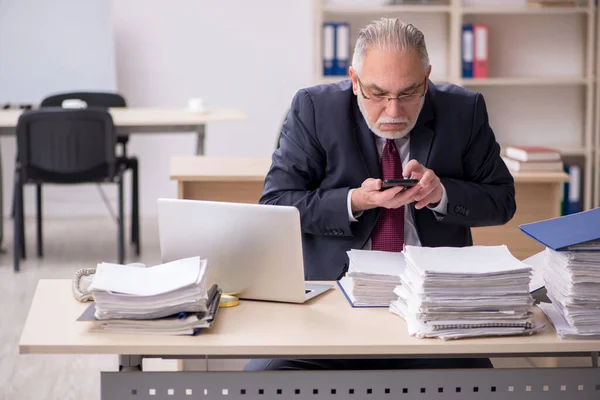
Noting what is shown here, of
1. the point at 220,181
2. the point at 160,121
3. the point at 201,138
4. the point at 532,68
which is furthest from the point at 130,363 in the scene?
the point at 532,68

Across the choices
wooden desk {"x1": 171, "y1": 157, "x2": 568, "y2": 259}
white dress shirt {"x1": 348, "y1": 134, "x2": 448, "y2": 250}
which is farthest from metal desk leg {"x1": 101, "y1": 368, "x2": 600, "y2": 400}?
wooden desk {"x1": 171, "y1": 157, "x2": 568, "y2": 259}

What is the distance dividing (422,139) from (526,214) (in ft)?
5.23

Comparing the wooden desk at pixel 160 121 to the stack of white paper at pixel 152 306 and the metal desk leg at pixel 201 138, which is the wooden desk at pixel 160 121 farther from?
the stack of white paper at pixel 152 306

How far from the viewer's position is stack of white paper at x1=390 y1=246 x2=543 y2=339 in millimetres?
1685

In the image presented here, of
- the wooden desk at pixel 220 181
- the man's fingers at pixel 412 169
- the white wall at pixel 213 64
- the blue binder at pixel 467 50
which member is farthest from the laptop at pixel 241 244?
the white wall at pixel 213 64

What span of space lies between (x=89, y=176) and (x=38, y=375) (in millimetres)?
1717

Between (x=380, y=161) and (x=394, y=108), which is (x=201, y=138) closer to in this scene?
(x=380, y=161)

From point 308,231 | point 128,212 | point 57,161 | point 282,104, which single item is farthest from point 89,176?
point 308,231

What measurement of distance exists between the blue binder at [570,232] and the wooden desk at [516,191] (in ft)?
5.93

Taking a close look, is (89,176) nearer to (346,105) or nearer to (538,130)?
(346,105)

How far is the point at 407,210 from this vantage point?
2.30 meters

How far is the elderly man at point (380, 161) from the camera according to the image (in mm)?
2141

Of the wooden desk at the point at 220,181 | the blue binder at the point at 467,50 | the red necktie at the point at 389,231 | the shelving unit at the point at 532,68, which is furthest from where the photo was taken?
the shelving unit at the point at 532,68

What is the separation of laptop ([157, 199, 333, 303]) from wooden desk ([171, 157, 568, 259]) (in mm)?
1706
